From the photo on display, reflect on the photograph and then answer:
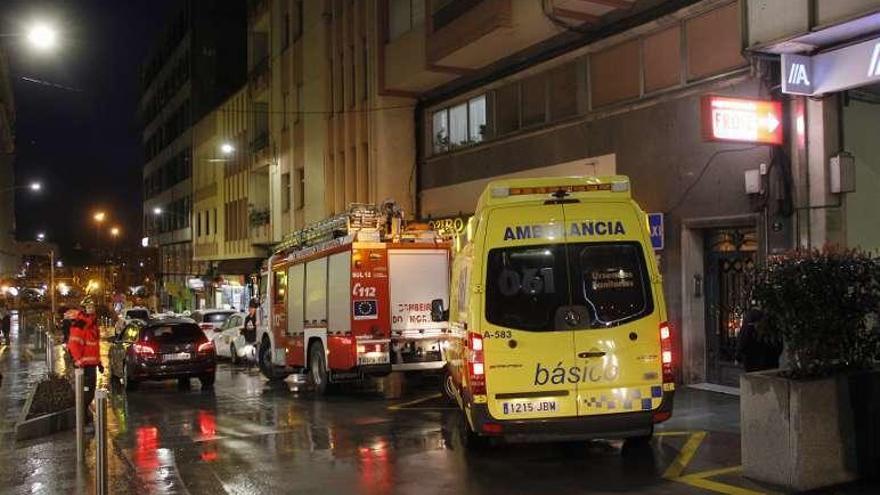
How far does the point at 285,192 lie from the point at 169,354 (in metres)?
16.5

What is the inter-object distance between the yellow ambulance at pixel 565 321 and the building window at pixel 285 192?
973 inches

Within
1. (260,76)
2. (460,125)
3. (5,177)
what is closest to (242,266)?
(260,76)

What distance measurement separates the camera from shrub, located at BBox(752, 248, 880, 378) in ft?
23.0

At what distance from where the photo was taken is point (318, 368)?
51.4 ft

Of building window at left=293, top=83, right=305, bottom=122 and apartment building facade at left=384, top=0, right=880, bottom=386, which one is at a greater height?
building window at left=293, top=83, right=305, bottom=122

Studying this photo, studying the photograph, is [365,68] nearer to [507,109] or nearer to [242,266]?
[507,109]

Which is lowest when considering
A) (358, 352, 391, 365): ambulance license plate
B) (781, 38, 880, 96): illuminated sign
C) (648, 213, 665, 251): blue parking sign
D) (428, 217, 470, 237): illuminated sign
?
(358, 352, 391, 365): ambulance license plate

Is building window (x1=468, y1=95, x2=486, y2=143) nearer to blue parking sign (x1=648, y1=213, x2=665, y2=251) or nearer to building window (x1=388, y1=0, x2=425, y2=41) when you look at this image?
building window (x1=388, y1=0, x2=425, y2=41)

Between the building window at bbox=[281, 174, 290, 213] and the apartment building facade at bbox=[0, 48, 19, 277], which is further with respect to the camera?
the apartment building facade at bbox=[0, 48, 19, 277]

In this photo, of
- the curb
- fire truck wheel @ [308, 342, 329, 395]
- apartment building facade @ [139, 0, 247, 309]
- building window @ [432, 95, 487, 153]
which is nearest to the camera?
the curb

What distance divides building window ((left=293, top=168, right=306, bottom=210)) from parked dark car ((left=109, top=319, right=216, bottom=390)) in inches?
548

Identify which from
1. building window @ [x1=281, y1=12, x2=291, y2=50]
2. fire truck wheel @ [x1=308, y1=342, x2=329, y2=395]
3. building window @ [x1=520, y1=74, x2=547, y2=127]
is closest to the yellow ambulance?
fire truck wheel @ [x1=308, y1=342, x2=329, y2=395]

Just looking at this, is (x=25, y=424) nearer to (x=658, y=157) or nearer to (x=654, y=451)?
(x=654, y=451)

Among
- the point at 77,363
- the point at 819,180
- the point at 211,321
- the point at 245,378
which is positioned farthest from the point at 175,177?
the point at 819,180
